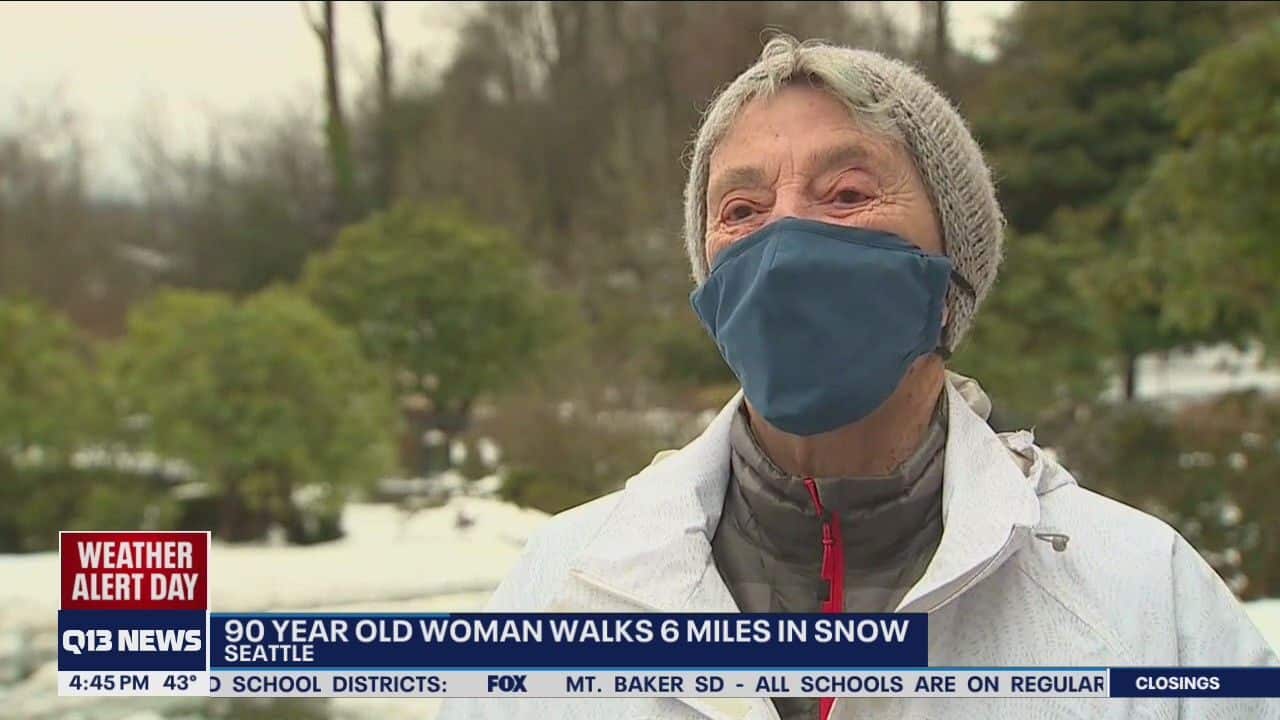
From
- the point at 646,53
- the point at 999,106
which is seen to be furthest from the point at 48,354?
the point at 999,106

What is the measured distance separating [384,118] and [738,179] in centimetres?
394

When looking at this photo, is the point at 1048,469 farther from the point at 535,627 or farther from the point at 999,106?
the point at 999,106

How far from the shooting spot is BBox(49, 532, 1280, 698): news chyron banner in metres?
0.95

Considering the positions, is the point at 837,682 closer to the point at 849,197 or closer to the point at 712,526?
the point at 712,526

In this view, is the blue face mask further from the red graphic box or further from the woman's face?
the red graphic box

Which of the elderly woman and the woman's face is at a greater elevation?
the woman's face

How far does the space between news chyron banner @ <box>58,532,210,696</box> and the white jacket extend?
0.48 m

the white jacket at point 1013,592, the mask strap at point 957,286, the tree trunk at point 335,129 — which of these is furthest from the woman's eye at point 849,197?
the tree trunk at point 335,129

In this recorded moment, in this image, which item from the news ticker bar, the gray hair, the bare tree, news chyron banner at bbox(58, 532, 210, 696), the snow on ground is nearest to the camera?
the news ticker bar

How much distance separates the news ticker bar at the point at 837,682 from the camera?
0.93 m

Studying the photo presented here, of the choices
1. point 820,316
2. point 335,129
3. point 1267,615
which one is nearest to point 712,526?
point 820,316

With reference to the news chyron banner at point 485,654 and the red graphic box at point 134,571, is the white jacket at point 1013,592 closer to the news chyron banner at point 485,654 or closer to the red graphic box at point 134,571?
the news chyron banner at point 485,654

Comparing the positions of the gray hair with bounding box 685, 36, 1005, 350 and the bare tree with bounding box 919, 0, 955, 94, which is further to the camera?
the bare tree with bounding box 919, 0, 955, 94

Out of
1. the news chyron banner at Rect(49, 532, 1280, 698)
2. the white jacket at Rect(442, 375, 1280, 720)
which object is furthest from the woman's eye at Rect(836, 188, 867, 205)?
the news chyron banner at Rect(49, 532, 1280, 698)
